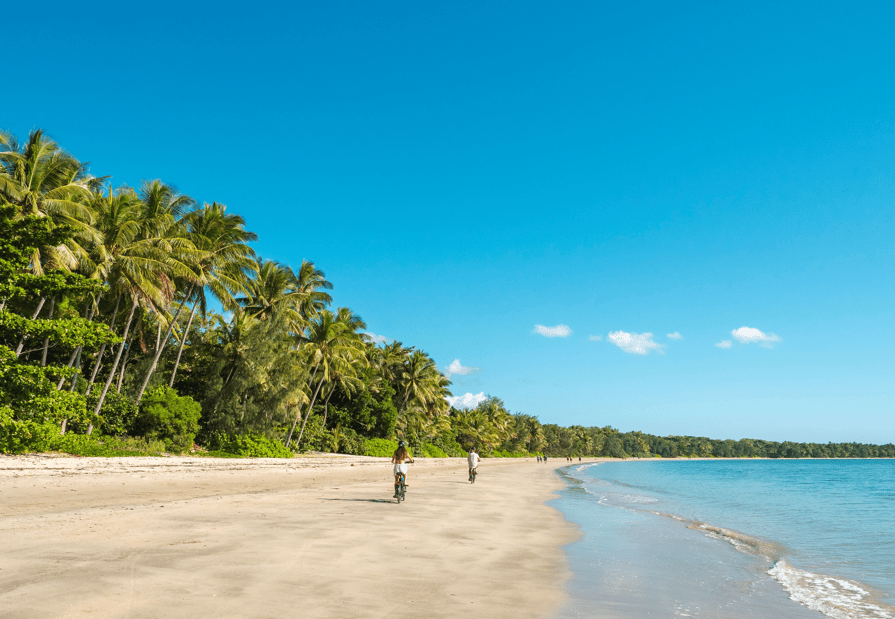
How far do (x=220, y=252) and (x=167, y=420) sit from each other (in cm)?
1026

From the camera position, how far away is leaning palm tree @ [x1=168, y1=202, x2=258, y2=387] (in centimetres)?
3116

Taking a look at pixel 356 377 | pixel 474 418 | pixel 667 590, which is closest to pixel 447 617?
pixel 667 590

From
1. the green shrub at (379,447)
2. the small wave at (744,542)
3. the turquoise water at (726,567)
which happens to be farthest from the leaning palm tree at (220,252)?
the small wave at (744,542)

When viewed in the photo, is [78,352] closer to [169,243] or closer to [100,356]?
[100,356]

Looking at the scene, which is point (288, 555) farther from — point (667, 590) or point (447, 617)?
point (667, 590)

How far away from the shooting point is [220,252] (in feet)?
106

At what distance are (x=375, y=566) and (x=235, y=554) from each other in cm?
196

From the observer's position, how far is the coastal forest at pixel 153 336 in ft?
61.7

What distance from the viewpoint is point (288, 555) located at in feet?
24.9

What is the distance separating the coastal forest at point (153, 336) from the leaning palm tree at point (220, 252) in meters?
0.09

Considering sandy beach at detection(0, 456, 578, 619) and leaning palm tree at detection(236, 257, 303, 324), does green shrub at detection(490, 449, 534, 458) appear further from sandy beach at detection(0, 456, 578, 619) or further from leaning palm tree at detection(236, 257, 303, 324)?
sandy beach at detection(0, 456, 578, 619)

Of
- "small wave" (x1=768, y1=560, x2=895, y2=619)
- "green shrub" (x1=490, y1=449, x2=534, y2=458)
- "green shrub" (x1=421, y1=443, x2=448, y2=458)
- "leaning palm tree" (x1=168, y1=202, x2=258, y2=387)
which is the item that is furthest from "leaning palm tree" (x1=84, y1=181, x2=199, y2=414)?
"green shrub" (x1=490, y1=449, x2=534, y2=458)

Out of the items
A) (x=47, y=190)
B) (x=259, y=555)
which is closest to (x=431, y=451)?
(x=47, y=190)

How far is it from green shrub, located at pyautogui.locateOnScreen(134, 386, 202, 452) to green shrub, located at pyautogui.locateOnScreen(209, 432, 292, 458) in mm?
2750
